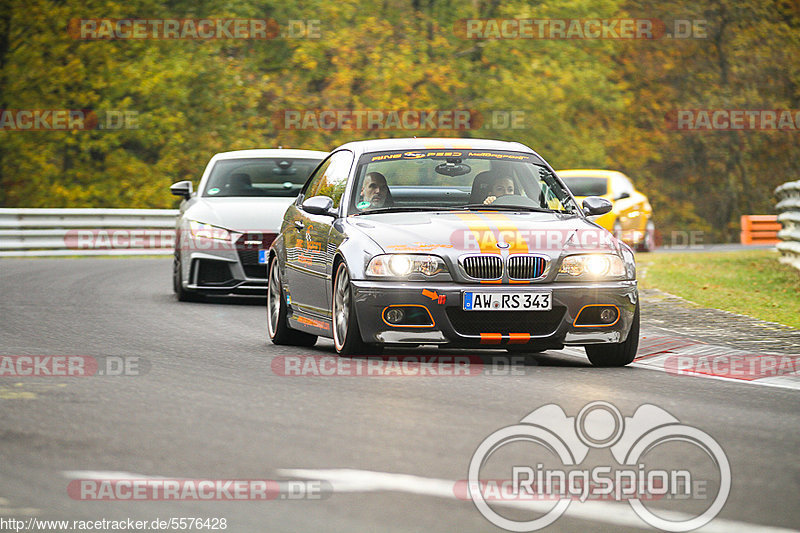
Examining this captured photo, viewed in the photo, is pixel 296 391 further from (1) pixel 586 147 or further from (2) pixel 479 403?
(1) pixel 586 147

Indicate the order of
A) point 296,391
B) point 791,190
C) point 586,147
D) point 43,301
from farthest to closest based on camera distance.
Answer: point 586,147
point 791,190
point 43,301
point 296,391

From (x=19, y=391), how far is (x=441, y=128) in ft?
130

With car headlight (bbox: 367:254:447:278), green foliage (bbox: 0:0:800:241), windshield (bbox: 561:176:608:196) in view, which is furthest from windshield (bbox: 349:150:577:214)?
green foliage (bbox: 0:0:800:241)

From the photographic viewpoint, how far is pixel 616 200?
28.4 m

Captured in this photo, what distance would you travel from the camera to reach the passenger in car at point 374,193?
1117cm

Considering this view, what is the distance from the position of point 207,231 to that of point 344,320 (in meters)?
6.33

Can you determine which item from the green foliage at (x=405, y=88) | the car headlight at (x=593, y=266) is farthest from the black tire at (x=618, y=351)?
the green foliage at (x=405, y=88)

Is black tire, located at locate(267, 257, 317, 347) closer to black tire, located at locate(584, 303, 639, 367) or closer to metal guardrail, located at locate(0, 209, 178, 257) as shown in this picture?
black tire, located at locate(584, 303, 639, 367)

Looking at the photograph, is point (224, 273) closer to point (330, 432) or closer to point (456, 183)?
point (456, 183)

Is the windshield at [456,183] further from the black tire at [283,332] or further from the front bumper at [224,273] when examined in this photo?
the front bumper at [224,273]

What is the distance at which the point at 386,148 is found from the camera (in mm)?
11688

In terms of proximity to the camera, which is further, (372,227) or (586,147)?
(586,147)

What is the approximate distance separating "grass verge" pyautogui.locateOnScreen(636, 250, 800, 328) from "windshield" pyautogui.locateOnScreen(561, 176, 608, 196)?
1580 millimetres

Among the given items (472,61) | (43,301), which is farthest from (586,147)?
(43,301)
